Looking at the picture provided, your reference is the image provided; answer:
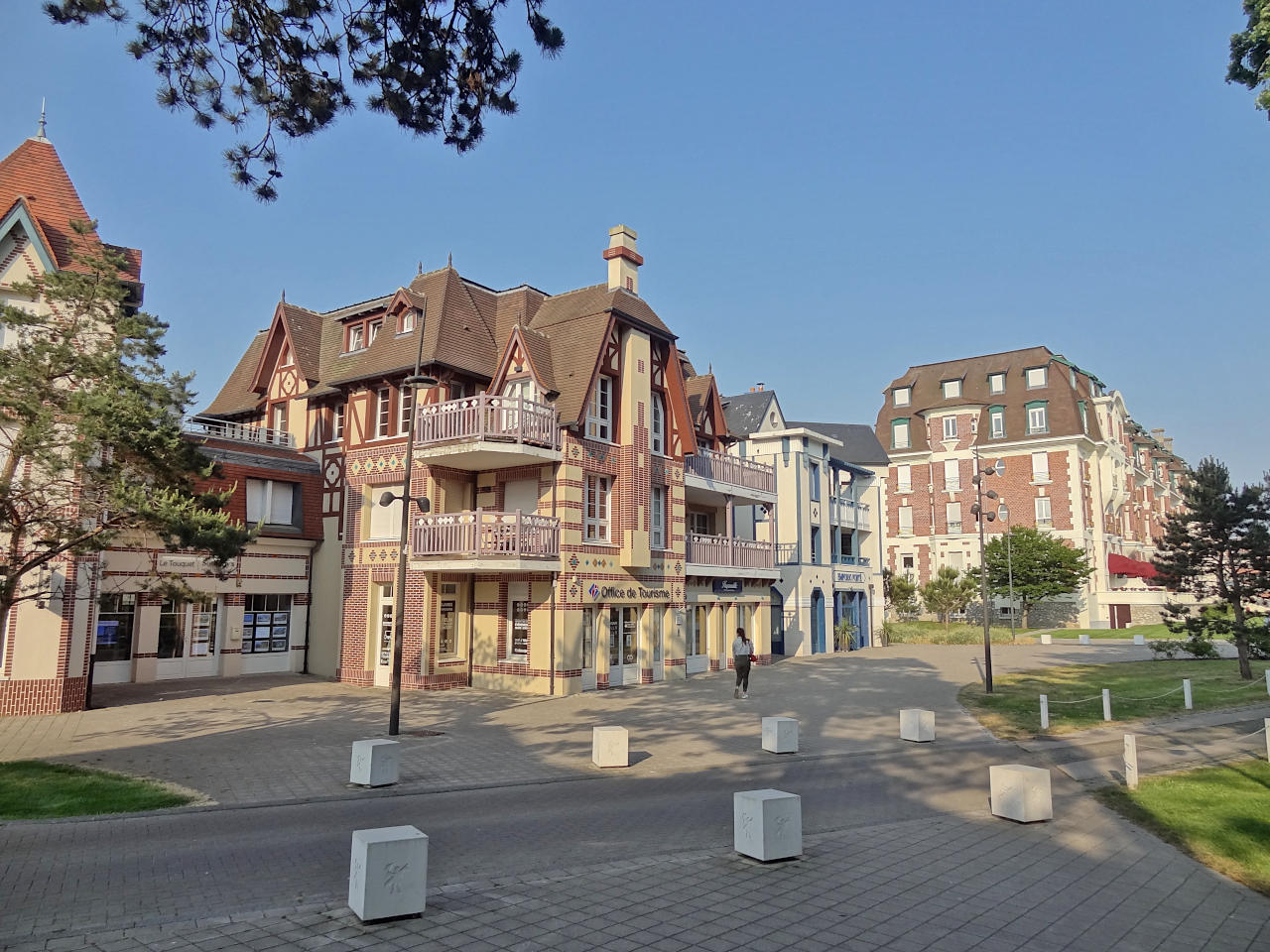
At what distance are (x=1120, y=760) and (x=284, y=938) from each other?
13.3m

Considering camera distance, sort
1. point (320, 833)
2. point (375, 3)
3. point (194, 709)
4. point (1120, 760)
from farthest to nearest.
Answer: point (194, 709) < point (1120, 760) < point (320, 833) < point (375, 3)

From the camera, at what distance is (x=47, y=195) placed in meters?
19.2

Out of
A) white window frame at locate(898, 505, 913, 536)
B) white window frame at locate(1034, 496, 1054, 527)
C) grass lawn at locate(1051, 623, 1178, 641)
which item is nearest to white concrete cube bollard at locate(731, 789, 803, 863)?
grass lawn at locate(1051, 623, 1178, 641)

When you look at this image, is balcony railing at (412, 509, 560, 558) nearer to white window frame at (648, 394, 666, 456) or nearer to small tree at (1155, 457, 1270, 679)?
white window frame at (648, 394, 666, 456)

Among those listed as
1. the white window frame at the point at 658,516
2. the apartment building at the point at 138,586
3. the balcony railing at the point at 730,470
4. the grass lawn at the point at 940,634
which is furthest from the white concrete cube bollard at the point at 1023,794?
the grass lawn at the point at 940,634

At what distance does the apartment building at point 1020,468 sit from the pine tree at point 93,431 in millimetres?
48764

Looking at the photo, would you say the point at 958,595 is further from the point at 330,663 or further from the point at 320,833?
the point at 320,833

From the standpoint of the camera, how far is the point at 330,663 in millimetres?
24547

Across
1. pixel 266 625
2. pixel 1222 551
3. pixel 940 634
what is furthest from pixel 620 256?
pixel 940 634

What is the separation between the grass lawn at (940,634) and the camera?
39.3 meters

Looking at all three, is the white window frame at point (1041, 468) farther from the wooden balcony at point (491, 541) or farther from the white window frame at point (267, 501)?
the white window frame at point (267, 501)

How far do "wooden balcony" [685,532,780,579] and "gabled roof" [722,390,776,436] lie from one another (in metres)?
6.92

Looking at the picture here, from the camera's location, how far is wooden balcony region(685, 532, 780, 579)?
87.3ft

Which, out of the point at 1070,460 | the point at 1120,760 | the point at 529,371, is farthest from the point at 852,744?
the point at 1070,460
